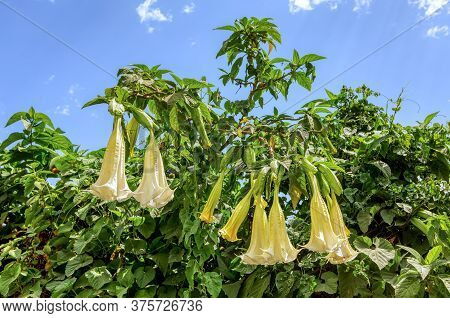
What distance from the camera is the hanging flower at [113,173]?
1097 millimetres

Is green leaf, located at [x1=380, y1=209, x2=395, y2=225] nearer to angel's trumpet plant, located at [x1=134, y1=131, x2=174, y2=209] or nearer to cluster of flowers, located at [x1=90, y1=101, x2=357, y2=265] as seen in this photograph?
cluster of flowers, located at [x1=90, y1=101, x2=357, y2=265]

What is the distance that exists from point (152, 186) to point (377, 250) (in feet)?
3.02

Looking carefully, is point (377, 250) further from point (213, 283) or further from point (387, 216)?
point (213, 283)

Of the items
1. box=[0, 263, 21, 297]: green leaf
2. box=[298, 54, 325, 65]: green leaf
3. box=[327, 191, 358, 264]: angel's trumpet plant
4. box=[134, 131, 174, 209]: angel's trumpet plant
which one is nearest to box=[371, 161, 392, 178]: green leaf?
box=[298, 54, 325, 65]: green leaf

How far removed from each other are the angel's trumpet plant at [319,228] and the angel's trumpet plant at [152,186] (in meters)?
0.38

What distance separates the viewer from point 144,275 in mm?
1720

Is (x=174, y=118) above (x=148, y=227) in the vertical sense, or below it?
above

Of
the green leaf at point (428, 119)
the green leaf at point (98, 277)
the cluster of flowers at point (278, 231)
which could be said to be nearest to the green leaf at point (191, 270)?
the green leaf at point (98, 277)

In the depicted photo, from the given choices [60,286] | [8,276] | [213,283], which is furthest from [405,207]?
[8,276]

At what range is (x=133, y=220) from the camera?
184 cm

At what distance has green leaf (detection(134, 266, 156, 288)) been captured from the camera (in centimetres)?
170

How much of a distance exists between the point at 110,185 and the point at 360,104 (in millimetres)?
1581
